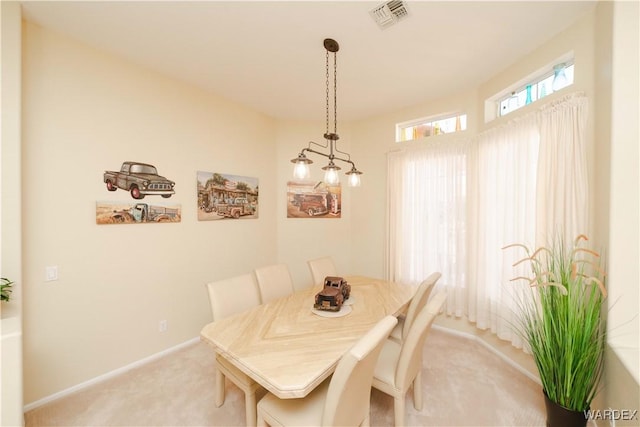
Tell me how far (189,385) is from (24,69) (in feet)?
9.27

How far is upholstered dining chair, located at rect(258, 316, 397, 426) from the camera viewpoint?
1.08 m

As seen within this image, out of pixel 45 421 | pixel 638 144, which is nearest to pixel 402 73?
pixel 638 144

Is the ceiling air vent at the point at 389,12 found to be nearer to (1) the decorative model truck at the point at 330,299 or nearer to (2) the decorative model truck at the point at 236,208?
(1) the decorative model truck at the point at 330,299

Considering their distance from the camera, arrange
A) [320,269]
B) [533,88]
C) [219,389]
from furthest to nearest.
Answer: [320,269]
[533,88]
[219,389]

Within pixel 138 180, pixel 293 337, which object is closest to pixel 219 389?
pixel 293 337

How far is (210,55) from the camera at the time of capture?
7.52 feet

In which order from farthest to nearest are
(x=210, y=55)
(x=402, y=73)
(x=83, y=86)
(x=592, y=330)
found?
(x=402, y=73)
(x=210, y=55)
(x=83, y=86)
(x=592, y=330)

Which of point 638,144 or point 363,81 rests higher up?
point 363,81

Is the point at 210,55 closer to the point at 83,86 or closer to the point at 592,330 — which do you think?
the point at 83,86

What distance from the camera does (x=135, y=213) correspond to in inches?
95.0

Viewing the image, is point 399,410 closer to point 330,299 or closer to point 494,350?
point 330,299

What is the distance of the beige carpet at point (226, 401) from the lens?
70.4 inches

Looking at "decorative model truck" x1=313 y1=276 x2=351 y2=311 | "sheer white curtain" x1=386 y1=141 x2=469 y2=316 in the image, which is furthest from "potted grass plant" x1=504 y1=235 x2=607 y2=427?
"sheer white curtain" x1=386 y1=141 x2=469 y2=316

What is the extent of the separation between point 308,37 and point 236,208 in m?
2.14
